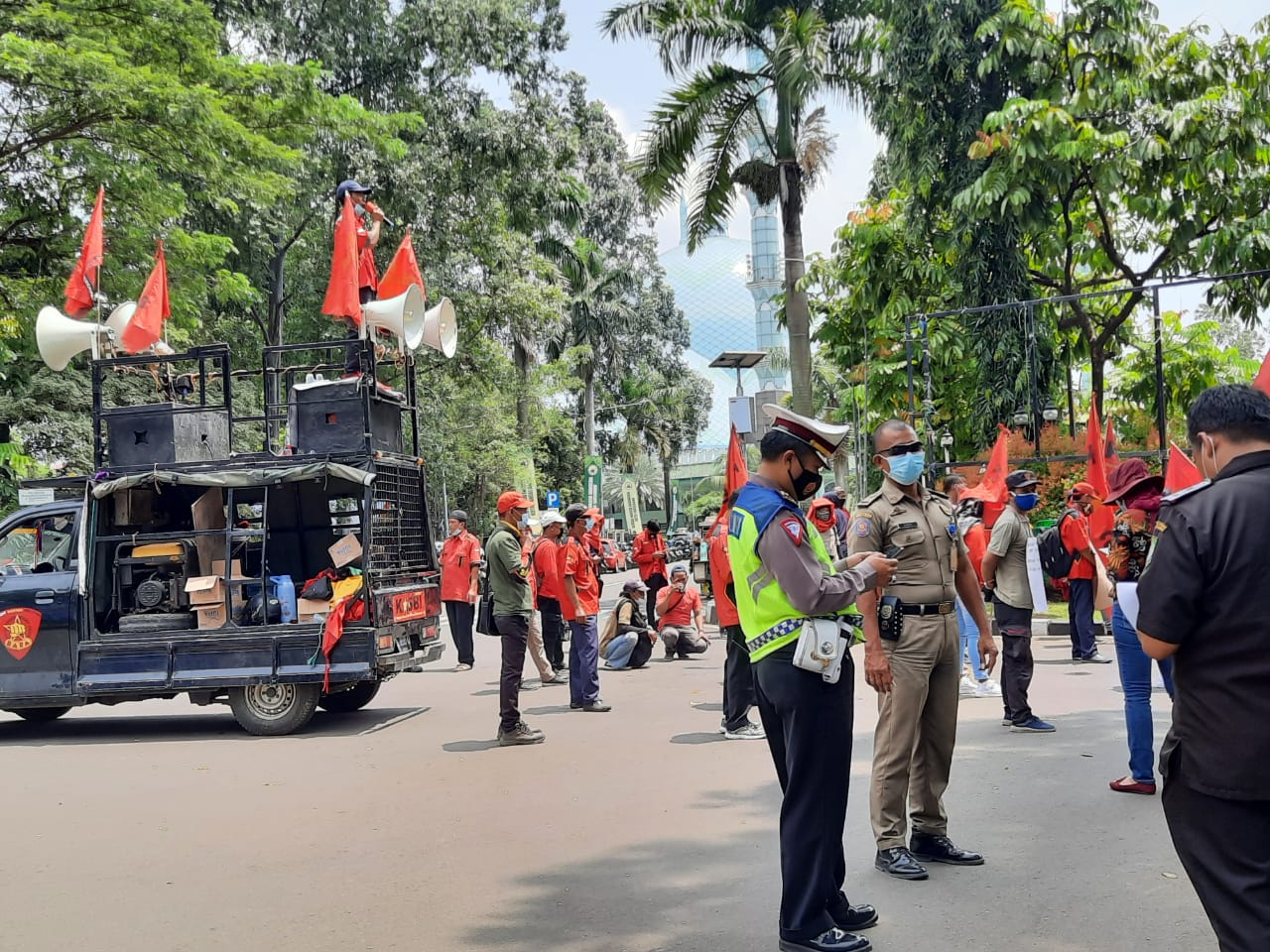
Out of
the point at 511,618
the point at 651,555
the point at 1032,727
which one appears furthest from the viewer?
the point at 651,555

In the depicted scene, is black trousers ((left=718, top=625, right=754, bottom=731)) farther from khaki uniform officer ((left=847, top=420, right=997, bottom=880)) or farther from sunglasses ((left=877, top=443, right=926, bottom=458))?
sunglasses ((left=877, top=443, right=926, bottom=458))

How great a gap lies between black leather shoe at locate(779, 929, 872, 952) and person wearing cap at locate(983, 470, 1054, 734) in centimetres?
438

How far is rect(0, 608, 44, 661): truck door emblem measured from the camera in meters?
9.88

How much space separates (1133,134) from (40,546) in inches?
639

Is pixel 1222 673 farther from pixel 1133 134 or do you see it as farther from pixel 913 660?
pixel 1133 134

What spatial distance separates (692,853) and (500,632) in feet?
13.0

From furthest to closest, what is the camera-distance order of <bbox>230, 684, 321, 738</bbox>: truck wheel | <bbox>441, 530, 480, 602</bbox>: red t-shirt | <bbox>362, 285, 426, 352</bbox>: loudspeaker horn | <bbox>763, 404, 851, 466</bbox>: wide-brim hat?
<bbox>441, 530, 480, 602</bbox>: red t-shirt < <bbox>362, 285, 426, 352</bbox>: loudspeaker horn < <bbox>230, 684, 321, 738</bbox>: truck wheel < <bbox>763, 404, 851, 466</bbox>: wide-brim hat

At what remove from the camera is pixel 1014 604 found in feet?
28.5

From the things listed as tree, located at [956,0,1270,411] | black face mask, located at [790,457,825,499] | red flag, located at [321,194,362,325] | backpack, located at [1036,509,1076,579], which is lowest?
backpack, located at [1036,509,1076,579]

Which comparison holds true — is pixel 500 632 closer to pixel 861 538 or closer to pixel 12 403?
pixel 861 538

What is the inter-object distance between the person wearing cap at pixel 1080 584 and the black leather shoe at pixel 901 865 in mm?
7641

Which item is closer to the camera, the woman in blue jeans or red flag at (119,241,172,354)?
the woman in blue jeans

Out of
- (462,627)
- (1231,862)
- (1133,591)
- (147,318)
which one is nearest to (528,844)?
(1133,591)

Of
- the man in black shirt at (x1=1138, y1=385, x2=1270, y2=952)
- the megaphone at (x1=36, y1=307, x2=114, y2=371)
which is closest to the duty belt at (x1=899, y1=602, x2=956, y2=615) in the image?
the man in black shirt at (x1=1138, y1=385, x2=1270, y2=952)
